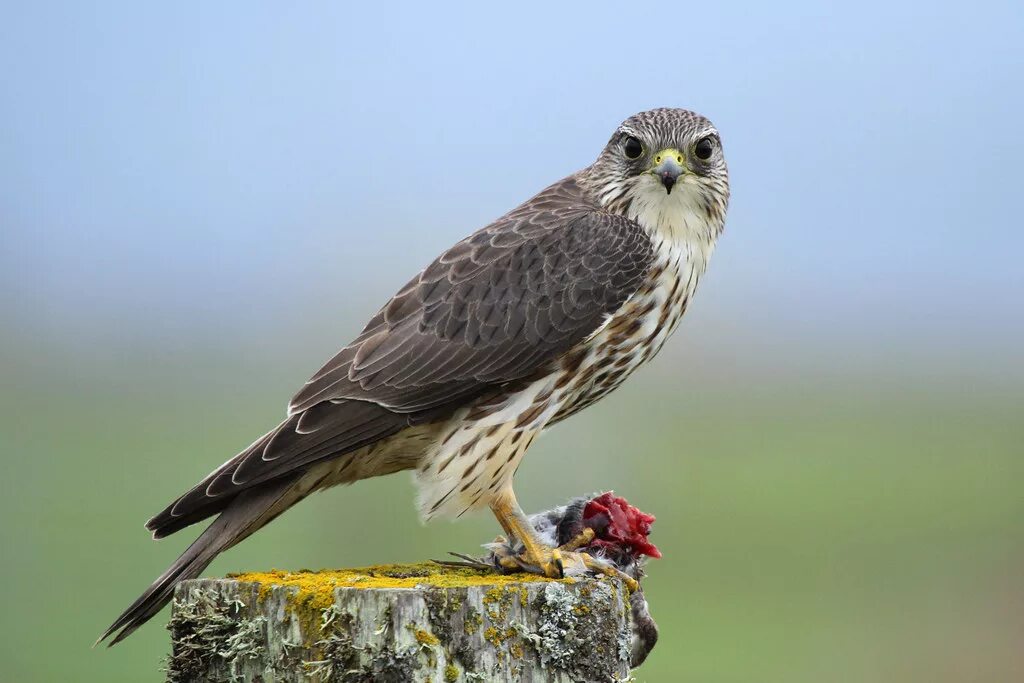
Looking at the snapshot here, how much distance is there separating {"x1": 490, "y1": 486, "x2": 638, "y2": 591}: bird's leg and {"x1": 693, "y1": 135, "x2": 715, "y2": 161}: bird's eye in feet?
5.74

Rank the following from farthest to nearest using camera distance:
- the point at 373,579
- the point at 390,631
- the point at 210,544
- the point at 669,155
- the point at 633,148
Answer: the point at 633,148, the point at 669,155, the point at 210,544, the point at 373,579, the point at 390,631

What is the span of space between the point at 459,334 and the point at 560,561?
104 cm

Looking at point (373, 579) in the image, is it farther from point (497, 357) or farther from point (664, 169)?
point (664, 169)

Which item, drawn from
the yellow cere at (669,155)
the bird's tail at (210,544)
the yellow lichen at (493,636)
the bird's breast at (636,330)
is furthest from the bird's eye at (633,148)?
the yellow lichen at (493,636)

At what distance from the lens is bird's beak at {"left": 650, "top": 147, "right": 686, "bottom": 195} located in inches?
222

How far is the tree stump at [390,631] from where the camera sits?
13.4 feet

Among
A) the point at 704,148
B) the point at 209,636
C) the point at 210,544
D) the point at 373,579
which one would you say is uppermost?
the point at 704,148

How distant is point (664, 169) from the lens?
564 cm

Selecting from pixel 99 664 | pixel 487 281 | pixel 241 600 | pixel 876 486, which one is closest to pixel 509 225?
pixel 487 281

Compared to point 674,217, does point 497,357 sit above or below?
below

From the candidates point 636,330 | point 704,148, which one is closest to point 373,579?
point 636,330

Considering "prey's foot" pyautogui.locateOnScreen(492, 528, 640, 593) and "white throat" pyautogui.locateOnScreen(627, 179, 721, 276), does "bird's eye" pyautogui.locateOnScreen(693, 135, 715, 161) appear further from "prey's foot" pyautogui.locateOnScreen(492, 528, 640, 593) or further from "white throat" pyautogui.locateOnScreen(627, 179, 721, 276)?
"prey's foot" pyautogui.locateOnScreen(492, 528, 640, 593)

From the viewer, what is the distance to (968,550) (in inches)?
741

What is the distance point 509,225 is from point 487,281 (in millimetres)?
339
